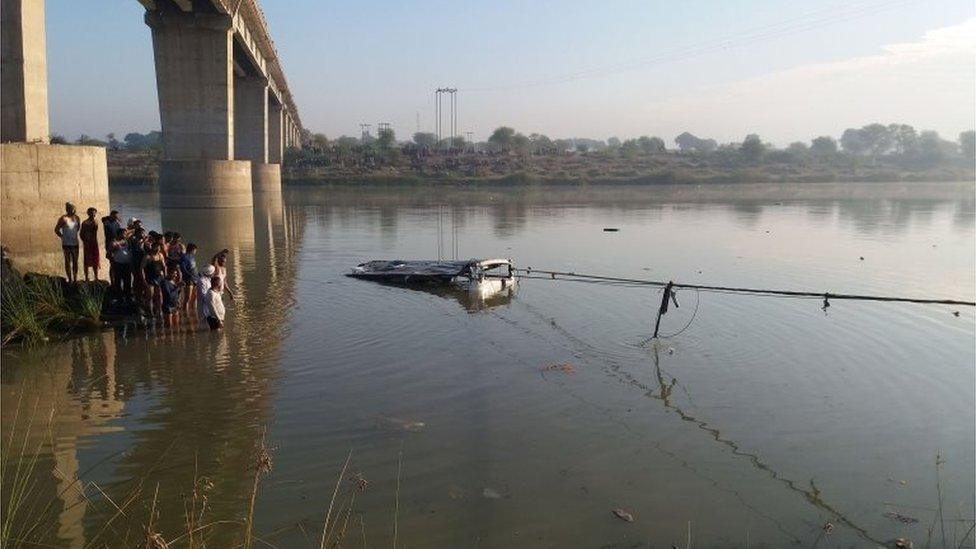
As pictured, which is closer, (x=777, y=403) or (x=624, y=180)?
(x=777, y=403)

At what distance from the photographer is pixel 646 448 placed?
744 cm

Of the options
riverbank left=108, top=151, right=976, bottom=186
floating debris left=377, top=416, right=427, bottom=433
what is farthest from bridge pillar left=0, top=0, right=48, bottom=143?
riverbank left=108, top=151, right=976, bottom=186

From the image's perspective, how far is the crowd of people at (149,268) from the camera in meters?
11.8

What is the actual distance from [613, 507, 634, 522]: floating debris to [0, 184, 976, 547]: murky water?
0.24 feet

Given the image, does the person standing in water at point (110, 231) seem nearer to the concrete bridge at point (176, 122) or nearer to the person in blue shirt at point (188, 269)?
the concrete bridge at point (176, 122)

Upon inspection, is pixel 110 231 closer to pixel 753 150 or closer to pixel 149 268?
pixel 149 268

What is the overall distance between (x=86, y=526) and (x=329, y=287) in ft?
38.8

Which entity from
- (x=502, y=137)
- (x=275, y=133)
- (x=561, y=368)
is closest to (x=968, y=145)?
(x=502, y=137)

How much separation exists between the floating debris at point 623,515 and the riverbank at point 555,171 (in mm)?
74504

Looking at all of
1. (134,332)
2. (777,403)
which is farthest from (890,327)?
(134,332)

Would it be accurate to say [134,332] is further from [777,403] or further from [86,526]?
[777,403]

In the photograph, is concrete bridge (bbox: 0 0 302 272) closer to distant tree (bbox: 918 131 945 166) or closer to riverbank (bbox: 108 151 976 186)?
riverbank (bbox: 108 151 976 186)

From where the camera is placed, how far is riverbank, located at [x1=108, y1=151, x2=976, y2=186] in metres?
83.4

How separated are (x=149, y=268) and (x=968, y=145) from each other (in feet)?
655
